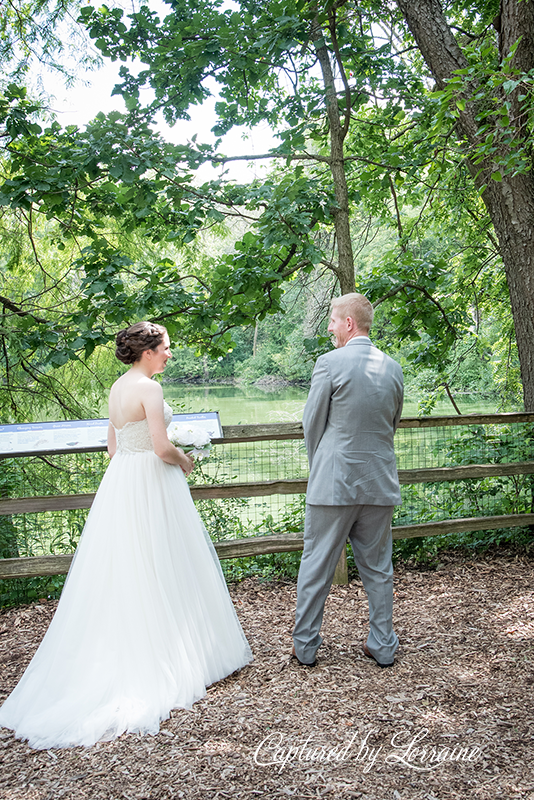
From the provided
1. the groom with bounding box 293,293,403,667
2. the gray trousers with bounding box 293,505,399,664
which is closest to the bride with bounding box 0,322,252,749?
the gray trousers with bounding box 293,505,399,664

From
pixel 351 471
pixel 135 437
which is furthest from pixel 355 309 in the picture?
pixel 135 437

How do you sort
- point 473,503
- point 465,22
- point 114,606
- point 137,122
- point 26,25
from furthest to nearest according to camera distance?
point 465,22, point 26,25, point 473,503, point 137,122, point 114,606

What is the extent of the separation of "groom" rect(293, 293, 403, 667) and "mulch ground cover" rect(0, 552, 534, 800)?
1.01 feet

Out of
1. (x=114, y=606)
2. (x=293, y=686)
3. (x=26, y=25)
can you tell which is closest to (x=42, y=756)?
(x=114, y=606)

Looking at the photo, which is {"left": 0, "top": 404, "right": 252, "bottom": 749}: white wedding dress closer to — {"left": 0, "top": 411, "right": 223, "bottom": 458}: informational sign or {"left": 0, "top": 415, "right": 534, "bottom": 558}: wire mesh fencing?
{"left": 0, "top": 411, "right": 223, "bottom": 458}: informational sign

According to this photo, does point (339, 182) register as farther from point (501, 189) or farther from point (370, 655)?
point (370, 655)

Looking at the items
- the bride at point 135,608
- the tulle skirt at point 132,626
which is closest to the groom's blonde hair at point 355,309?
the bride at point 135,608

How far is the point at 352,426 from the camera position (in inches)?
116

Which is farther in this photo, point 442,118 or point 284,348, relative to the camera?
point 284,348

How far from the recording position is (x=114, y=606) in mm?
2836

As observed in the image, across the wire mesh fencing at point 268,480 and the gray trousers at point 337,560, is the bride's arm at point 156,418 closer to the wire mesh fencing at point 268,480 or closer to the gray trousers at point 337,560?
the gray trousers at point 337,560

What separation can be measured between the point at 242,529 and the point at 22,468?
181 cm

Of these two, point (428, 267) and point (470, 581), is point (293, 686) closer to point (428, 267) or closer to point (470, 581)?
point (470, 581)

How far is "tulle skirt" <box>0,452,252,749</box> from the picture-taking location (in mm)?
2596
